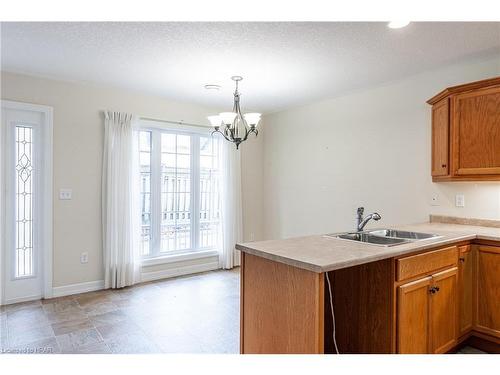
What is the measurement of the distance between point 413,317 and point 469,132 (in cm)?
177

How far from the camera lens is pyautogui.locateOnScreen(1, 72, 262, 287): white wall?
12.4ft

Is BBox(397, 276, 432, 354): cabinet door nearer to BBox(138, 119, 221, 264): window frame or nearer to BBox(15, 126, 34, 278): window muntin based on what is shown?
BBox(138, 119, 221, 264): window frame

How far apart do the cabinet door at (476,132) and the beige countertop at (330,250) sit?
616 millimetres

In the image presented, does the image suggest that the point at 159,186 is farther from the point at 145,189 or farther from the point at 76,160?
the point at 76,160

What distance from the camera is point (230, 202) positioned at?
16.8ft

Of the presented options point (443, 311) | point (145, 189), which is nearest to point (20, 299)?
point (145, 189)

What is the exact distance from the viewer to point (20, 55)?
10.0 feet

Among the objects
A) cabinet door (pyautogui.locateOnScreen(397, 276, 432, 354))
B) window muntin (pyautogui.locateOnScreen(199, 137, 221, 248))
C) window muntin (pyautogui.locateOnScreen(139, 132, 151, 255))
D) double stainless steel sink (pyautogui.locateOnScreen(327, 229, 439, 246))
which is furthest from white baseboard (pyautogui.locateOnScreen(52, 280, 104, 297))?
cabinet door (pyautogui.locateOnScreen(397, 276, 432, 354))

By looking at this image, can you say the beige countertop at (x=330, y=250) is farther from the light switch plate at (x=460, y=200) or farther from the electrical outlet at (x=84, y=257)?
the electrical outlet at (x=84, y=257)

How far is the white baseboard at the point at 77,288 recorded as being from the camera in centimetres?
381

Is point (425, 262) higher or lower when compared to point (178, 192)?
lower

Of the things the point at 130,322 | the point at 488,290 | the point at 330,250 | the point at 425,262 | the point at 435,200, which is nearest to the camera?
the point at 330,250

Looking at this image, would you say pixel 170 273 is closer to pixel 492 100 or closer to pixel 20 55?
pixel 20 55
